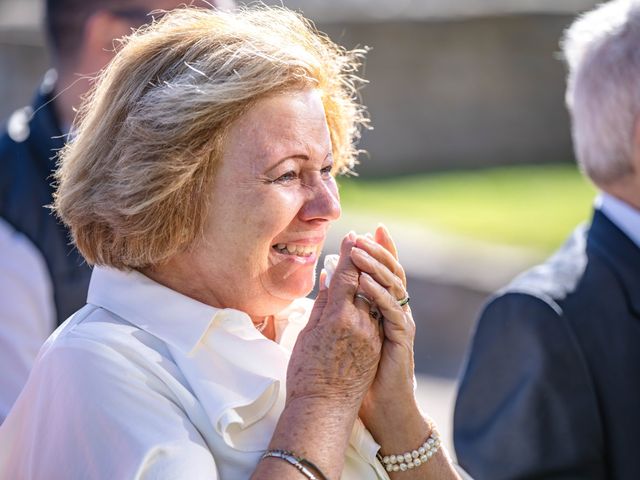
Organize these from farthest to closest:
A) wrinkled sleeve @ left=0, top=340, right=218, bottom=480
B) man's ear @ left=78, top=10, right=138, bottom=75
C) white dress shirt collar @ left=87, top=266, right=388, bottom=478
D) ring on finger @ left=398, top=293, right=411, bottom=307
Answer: man's ear @ left=78, top=10, right=138, bottom=75, ring on finger @ left=398, top=293, right=411, bottom=307, white dress shirt collar @ left=87, top=266, right=388, bottom=478, wrinkled sleeve @ left=0, top=340, right=218, bottom=480

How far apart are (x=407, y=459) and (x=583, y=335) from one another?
1.03m

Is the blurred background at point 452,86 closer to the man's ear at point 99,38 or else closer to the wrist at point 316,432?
the man's ear at point 99,38

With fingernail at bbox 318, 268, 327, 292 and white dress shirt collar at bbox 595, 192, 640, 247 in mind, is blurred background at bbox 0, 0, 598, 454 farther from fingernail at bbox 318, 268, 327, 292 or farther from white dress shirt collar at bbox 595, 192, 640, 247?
fingernail at bbox 318, 268, 327, 292

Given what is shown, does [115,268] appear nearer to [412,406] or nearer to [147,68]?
[147,68]

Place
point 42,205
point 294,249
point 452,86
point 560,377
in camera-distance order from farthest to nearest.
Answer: point 452,86 → point 42,205 → point 560,377 → point 294,249

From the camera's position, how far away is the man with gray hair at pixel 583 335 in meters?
2.92

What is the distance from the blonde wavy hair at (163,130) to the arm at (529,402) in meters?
1.14

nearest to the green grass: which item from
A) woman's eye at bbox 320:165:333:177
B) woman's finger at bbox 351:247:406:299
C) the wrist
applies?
woman's eye at bbox 320:165:333:177

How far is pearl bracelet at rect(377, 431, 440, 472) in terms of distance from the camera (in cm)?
211

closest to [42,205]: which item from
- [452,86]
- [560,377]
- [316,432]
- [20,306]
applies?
[20,306]

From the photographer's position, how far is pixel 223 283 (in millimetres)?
2131

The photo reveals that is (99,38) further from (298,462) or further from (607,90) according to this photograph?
(298,462)

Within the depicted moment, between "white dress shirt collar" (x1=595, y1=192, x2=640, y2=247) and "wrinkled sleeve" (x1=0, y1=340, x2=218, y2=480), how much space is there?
1.63m

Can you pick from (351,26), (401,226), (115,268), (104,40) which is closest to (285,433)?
(115,268)
